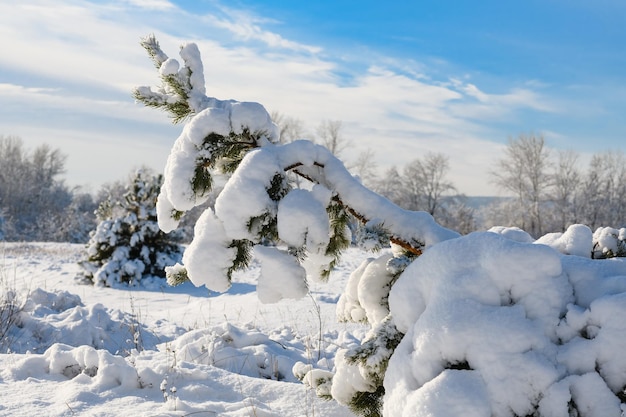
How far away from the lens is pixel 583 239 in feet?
8.11

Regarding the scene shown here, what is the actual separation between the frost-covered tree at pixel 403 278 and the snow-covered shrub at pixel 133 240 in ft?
37.4

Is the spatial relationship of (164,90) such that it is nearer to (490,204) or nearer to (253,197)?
(253,197)

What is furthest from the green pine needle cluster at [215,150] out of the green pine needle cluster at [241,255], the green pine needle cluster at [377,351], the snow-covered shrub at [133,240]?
the snow-covered shrub at [133,240]

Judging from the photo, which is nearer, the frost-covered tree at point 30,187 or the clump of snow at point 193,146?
the clump of snow at point 193,146

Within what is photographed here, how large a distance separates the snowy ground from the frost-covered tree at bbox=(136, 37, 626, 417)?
64 cm

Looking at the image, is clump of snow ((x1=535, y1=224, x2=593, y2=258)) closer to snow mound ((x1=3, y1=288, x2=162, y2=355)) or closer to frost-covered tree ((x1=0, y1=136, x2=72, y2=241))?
snow mound ((x1=3, y1=288, x2=162, y2=355))

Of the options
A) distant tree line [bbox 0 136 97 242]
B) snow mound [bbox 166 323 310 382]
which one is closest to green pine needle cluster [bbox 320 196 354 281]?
snow mound [bbox 166 323 310 382]

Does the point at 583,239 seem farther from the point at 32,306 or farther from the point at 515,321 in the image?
the point at 32,306

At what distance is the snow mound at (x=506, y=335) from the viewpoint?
183 cm

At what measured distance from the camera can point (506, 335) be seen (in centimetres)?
185

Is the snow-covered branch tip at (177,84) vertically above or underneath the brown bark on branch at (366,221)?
above

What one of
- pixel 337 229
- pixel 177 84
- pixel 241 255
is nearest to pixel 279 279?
pixel 241 255

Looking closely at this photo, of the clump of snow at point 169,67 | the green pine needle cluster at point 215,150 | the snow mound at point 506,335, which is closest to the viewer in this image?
the snow mound at point 506,335

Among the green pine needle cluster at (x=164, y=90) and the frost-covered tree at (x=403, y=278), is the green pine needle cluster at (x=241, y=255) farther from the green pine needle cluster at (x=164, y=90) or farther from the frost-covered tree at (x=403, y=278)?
the green pine needle cluster at (x=164, y=90)
